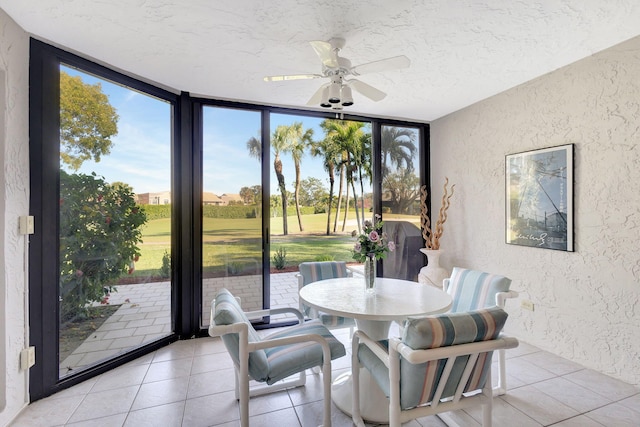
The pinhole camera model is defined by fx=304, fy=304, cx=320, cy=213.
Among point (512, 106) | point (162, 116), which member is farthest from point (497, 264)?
point (162, 116)

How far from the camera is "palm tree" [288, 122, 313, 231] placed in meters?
3.77

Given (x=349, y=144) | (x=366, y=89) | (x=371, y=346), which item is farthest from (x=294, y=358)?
(x=349, y=144)

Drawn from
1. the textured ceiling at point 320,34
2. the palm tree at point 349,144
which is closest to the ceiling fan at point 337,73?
the textured ceiling at point 320,34

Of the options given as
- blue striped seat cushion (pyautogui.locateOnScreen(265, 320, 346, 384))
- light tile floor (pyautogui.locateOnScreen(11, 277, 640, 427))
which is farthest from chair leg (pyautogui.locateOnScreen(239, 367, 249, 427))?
light tile floor (pyautogui.locateOnScreen(11, 277, 640, 427))

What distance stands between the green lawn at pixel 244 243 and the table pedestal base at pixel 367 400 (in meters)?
1.66

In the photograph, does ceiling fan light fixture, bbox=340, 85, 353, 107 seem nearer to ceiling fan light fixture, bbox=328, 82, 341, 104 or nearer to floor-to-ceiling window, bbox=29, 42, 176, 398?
ceiling fan light fixture, bbox=328, 82, 341, 104

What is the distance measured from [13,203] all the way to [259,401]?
2.05 metres

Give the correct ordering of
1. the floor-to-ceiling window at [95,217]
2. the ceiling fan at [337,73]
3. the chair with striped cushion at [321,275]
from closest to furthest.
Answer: the ceiling fan at [337,73] → the floor-to-ceiling window at [95,217] → the chair with striped cushion at [321,275]

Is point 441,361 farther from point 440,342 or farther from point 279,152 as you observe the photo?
point 279,152

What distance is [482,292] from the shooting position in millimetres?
2182

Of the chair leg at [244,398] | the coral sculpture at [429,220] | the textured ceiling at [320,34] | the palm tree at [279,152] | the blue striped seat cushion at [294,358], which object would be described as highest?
the textured ceiling at [320,34]

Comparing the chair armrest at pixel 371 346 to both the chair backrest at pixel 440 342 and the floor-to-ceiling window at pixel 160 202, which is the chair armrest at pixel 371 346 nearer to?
the chair backrest at pixel 440 342

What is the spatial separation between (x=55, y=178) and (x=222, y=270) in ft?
5.38

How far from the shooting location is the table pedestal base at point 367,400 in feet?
6.19
